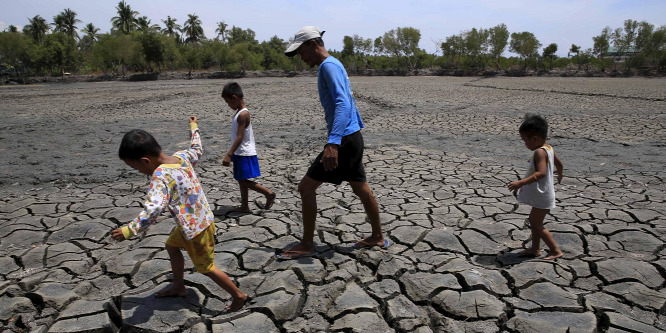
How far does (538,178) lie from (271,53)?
5529cm

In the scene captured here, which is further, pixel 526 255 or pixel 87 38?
pixel 87 38

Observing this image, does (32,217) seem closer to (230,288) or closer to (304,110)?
(230,288)

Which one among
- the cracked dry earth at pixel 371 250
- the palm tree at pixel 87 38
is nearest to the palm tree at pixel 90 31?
the palm tree at pixel 87 38

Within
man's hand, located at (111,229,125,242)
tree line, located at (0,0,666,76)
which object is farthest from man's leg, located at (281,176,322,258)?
tree line, located at (0,0,666,76)

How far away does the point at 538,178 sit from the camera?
2.80m

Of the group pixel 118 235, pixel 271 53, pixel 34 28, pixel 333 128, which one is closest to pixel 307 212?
pixel 333 128

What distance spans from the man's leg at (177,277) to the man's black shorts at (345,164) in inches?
39.9

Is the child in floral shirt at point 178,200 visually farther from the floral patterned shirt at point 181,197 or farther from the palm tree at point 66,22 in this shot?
the palm tree at point 66,22

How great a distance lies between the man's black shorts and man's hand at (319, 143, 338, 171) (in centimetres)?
15

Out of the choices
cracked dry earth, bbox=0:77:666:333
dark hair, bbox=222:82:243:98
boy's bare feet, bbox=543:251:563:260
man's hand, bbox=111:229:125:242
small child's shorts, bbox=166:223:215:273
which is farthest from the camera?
dark hair, bbox=222:82:243:98

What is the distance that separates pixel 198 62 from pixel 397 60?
79.4 ft

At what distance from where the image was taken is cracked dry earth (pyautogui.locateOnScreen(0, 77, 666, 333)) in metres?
2.56

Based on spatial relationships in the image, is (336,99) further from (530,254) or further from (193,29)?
(193,29)

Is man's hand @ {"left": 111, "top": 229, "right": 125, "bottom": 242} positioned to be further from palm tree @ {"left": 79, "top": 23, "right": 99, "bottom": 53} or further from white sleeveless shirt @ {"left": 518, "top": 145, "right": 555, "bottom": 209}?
palm tree @ {"left": 79, "top": 23, "right": 99, "bottom": 53}
